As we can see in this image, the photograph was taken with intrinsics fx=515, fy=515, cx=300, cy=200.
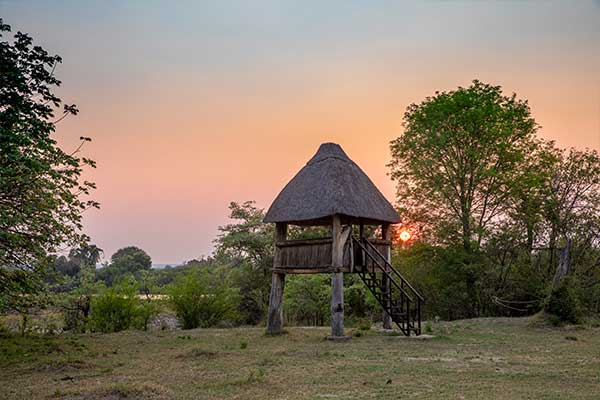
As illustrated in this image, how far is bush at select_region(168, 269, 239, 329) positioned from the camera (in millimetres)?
20875

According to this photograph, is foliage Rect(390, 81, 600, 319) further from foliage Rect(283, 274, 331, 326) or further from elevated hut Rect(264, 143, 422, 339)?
elevated hut Rect(264, 143, 422, 339)

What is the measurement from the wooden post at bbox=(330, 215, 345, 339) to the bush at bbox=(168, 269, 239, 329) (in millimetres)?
7360

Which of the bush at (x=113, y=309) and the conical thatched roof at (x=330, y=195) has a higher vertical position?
the conical thatched roof at (x=330, y=195)

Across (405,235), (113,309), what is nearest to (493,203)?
(405,235)

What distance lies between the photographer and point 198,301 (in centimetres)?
2141

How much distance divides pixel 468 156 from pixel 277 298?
40.1 ft

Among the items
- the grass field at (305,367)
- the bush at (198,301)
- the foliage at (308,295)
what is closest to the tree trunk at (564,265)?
the grass field at (305,367)

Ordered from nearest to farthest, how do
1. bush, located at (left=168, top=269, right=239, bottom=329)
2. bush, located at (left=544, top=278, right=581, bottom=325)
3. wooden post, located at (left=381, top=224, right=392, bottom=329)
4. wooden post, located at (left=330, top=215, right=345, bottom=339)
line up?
wooden post, located at (left=330, top=215, right=345, bottom=339)
wooden post, located at (left=381, top=224, right=392, bottom=329)
bush, located at (left=544, top=278, right=581, bottom=325)
bush, located at (left=168, top=269, right=239, bottom=329)

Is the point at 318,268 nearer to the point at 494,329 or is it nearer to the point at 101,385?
the point at 494,329

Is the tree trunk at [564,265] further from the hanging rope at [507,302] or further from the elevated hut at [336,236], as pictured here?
the elevated hut at [336,236]

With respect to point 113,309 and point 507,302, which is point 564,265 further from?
point 113,309

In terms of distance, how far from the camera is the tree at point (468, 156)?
23.7m

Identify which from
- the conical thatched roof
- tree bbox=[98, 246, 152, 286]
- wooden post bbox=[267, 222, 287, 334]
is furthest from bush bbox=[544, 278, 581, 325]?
tree bbox=[98, 246, 152, 286]

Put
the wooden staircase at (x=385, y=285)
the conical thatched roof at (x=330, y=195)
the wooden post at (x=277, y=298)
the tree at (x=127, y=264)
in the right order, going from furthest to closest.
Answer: the tree at (x=127, y=264) < the wooden post at (x=277, y=298) < the conical thatched roof at (x=330, y=195) < the wooden staircase at (x=385, y=285)
